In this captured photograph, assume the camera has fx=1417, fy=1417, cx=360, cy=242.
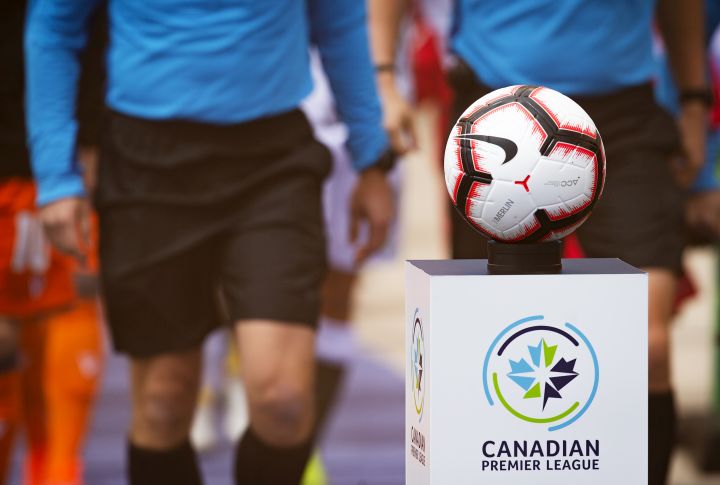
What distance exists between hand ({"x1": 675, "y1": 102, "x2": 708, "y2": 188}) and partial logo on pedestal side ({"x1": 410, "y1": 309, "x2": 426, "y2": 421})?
1.37 meters

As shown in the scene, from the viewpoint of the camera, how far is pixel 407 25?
13.9 ft

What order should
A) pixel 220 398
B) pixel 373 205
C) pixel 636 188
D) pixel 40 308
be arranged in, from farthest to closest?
pixel 220 398
pixel 40 308
pixel 373 205
pixel 636 188

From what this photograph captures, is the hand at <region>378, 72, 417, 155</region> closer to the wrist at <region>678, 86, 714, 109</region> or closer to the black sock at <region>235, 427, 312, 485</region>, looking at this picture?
the wrist at <region>678, 86, 714, 109</region>

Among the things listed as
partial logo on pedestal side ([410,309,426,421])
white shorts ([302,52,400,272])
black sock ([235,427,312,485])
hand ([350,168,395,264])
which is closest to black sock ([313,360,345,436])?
white shorts ([302,52,400,272])

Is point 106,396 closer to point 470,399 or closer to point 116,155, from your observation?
point 116,155

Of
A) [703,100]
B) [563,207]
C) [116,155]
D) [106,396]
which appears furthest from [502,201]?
[106,396]

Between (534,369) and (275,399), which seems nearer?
(534,369)

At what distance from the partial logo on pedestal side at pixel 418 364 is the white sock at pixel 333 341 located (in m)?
1.82

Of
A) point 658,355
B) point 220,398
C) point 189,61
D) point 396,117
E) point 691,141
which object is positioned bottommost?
point 220,398

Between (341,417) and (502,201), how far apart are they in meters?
2.86

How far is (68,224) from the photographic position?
3293mm

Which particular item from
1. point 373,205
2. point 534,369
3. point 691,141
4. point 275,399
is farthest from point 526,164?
point 691,141

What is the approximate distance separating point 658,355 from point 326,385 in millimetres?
1367

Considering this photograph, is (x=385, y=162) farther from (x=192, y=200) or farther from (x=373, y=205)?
(x=192, y=200)
